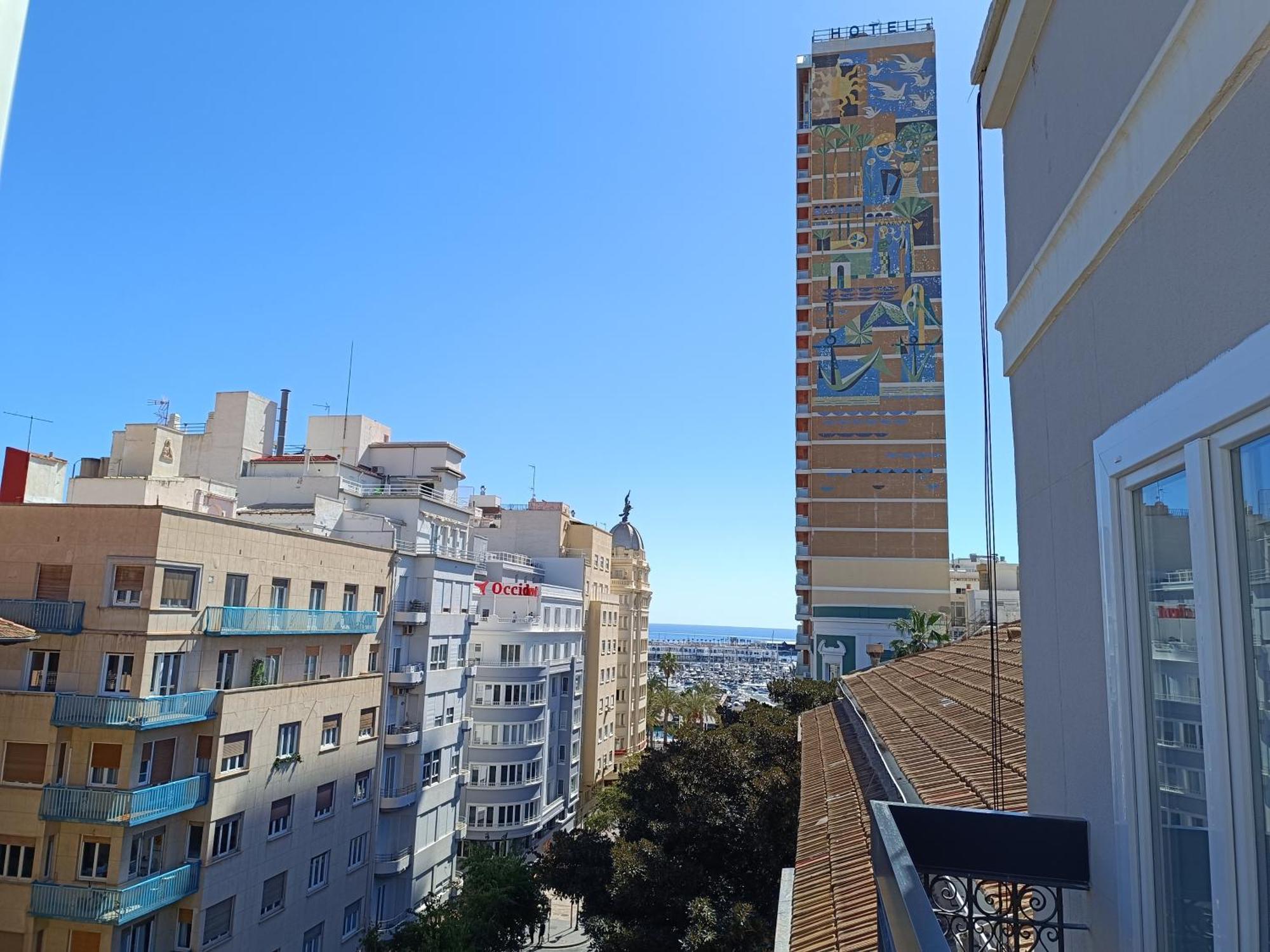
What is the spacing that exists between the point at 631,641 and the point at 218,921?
4500 centimetres

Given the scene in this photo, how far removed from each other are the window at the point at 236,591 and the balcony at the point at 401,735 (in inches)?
361

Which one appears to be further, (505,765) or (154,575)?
(505,765)

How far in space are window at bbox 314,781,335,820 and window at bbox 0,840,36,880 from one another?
24.7 ft

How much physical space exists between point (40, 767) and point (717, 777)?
1607cm

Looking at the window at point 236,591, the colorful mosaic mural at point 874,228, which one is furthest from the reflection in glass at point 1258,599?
the colorful mosaic mural at point 874,228

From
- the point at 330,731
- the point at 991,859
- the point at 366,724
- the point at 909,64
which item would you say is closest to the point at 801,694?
the point at 366,724

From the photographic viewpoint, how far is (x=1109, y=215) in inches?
96.2

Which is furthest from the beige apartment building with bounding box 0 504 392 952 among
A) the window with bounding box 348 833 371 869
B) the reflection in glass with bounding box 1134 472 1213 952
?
the reflection in glass with bounding box 1134 472 1213 952

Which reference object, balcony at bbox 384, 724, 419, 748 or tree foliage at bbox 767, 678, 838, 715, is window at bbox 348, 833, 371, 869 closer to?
balcony at bbox 384, 724, 419, 748

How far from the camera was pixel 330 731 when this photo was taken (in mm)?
27047

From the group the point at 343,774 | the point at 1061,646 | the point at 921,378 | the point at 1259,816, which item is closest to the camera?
the point at 1259,816

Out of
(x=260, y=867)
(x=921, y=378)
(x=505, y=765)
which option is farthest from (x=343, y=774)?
(x=921, y=378)

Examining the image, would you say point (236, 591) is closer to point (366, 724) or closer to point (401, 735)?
point (366, 724)

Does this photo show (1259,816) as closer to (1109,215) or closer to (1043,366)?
(1109,215)
